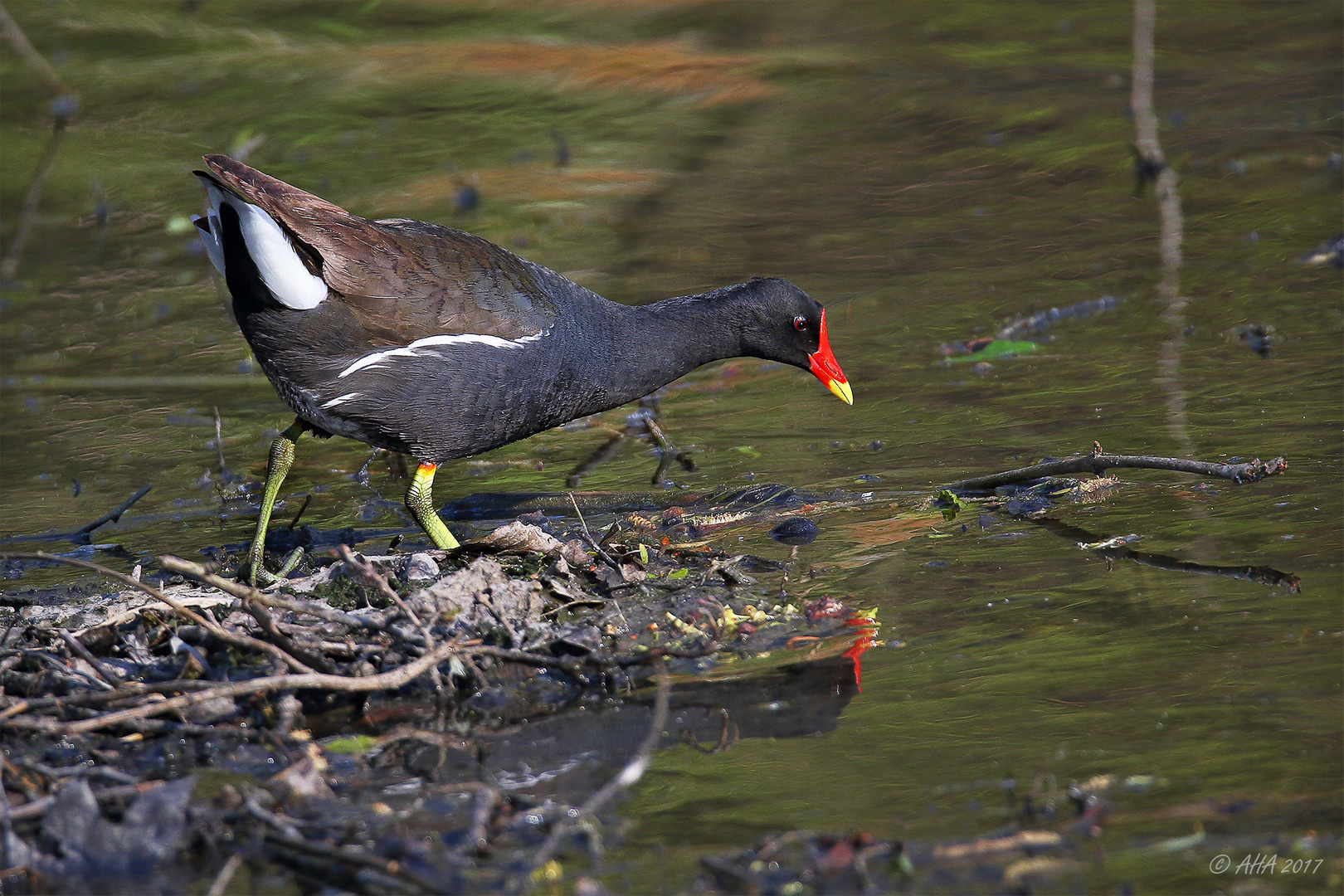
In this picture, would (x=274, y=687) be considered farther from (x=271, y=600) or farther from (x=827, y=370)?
(x=827, y=370)

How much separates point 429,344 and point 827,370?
5.27ft

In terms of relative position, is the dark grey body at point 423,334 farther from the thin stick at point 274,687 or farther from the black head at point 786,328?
the thin stick at point 274,687

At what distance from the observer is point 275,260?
4.45 meters

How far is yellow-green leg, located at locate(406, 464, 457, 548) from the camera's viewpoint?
15.5 ft

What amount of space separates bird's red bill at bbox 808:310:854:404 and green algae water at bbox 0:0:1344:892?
260 millimetres

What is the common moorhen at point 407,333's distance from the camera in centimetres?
450

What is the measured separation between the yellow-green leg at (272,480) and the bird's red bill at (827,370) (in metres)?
1.91

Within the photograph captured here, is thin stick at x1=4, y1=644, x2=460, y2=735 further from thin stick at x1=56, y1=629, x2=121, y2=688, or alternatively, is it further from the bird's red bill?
the bird's red bill

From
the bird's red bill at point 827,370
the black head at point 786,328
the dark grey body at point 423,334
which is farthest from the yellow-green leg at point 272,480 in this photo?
the bird's red bill at point 827,370

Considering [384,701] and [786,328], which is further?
[786,328]

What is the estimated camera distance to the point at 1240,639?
12.0 ft

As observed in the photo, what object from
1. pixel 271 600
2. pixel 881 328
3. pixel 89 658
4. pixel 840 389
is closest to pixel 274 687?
pixel 271 600

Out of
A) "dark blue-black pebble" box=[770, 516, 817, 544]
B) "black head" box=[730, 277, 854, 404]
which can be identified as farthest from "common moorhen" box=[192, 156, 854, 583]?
"dark blue-black pebble" box=[770, 516, 817, 544]

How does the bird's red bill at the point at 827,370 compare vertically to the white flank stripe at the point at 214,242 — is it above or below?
below
